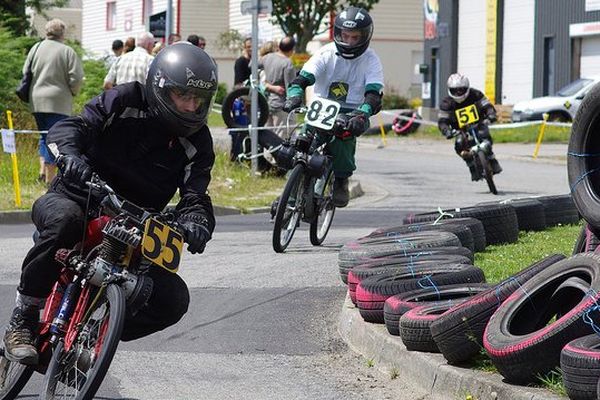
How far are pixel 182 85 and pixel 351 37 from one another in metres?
6.05

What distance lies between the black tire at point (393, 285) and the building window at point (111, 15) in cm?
6404

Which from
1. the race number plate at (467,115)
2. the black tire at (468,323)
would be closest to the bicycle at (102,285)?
the black tire at (468,323)

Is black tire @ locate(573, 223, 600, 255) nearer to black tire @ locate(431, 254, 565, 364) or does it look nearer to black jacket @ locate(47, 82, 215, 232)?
black tire @ locate(431, 254, 565, 364)

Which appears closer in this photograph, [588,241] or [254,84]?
[588,241]

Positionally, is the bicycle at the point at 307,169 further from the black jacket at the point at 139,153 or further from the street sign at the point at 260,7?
the street sign at the point at 260,7

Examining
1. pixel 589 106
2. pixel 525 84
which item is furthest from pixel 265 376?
pixel 525 84

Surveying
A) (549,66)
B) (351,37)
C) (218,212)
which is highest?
(351,37)

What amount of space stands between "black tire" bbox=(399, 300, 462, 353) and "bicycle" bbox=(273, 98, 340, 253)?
4091 mm

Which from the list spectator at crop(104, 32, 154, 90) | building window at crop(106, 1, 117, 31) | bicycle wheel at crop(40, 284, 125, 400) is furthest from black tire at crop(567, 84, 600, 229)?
building window at crop(106, 1, 117, 31)

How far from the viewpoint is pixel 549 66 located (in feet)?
144

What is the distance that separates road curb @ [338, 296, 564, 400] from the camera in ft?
19.6

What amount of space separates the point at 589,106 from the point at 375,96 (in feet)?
13.7

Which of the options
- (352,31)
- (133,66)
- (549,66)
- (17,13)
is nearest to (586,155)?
(352,31)

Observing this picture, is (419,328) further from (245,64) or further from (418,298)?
(245,64)
